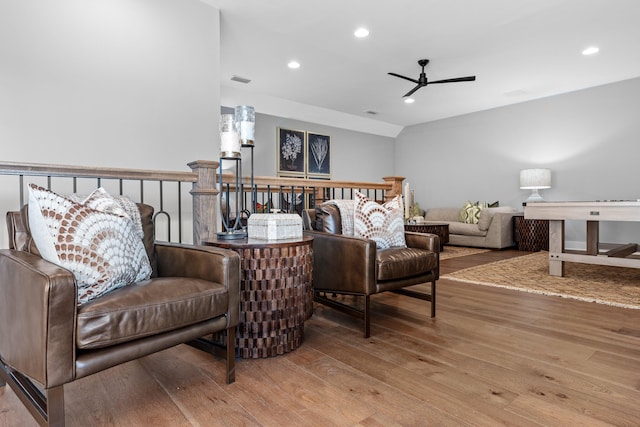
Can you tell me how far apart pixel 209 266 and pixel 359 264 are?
89 centimetres

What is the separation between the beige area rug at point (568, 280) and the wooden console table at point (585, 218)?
0.20 m

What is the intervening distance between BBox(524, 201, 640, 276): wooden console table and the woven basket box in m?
2.92

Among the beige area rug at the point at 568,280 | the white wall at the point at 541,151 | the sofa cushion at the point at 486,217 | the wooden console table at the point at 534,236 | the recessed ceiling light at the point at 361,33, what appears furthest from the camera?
the sofa cushion at the point at 486,217

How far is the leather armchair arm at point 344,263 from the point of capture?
2072 millimetres

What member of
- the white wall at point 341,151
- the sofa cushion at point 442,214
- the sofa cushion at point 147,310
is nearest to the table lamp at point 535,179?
the sofa cushion at point 442,214

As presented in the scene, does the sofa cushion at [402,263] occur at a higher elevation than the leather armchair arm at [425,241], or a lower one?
lower

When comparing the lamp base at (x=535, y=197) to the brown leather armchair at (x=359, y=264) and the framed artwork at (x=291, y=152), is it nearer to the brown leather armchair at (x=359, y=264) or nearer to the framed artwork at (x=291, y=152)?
the framed artwork at (x=291, y=152)

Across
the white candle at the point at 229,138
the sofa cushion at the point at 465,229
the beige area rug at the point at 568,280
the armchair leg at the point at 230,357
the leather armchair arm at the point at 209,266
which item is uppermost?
the white candle at the point at 229,138

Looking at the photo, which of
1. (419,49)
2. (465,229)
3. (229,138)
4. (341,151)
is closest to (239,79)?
(419,49)

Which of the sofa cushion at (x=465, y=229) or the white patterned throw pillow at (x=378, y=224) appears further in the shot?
the sofa cushion at (x=465, y=229)

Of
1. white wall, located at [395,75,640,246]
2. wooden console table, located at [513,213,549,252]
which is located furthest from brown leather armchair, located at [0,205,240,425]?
white wall, located at [395,75,640,246]

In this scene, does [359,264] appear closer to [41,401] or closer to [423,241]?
[423,241]

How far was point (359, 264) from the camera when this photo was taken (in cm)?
210

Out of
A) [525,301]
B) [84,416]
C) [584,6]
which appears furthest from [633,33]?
[84,416]
